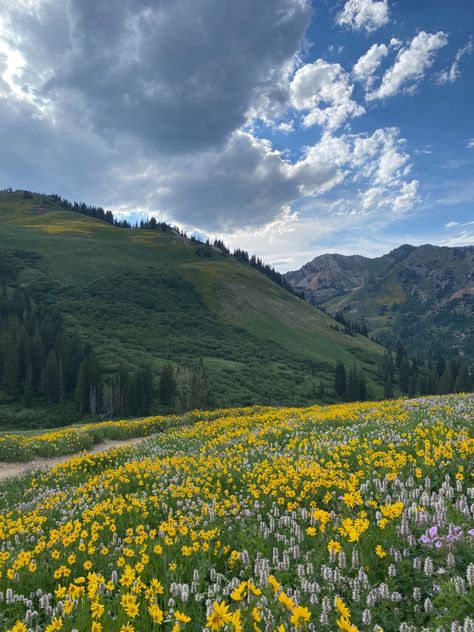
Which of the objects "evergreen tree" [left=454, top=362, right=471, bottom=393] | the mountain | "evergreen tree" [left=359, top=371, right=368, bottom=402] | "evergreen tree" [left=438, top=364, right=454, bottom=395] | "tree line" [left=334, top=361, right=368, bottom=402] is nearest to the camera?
the mountain

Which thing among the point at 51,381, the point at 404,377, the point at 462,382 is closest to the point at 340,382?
the point at 404,377

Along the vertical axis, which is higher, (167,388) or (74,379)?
(74,379)

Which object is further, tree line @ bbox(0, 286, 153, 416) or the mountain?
the mountain

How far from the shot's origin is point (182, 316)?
13625 centimetres

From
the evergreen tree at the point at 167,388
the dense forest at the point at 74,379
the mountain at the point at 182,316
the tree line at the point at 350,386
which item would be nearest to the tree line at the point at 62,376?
the dense forest at the point at 74,379

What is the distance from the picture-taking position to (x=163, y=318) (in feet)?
428

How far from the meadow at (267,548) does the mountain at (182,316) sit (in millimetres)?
74793

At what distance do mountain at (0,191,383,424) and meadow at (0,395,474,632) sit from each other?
74793 mm

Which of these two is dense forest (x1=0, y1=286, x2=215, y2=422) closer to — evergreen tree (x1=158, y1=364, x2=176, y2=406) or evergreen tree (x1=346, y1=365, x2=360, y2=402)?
evergreen tree (x1=158, y1=364, x2=176, y2=406)

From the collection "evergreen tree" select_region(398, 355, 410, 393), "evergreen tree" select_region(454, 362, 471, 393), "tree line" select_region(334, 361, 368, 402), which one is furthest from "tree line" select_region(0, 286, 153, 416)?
"evergreen tree" select_region(398, 355, 410, 393)

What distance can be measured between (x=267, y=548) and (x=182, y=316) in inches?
5208

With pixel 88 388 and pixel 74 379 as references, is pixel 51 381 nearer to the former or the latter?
pixel 74 379

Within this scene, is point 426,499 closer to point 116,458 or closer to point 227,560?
point 227,560

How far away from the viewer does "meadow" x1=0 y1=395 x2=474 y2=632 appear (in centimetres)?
370
